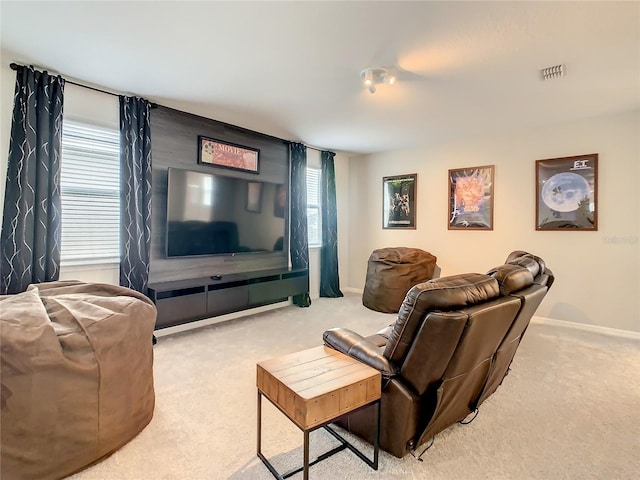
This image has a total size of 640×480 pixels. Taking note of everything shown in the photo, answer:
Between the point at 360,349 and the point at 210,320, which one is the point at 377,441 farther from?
the point at 210,320

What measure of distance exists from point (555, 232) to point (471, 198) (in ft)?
3.59

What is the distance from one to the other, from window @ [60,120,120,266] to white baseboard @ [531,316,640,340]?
16.3 ft

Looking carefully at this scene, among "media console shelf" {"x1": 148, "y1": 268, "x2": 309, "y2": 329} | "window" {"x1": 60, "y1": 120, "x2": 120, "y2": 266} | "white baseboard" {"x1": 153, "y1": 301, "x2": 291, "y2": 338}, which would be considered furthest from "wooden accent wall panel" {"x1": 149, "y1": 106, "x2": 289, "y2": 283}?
"white baseboard" {"x1": 153, "y1": 301, "x2": 291, "y2": 338}

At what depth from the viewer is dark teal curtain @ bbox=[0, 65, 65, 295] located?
8.36 feet

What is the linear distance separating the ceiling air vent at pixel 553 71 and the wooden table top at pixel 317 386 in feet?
8.91

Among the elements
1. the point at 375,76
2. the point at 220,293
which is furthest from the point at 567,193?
the point at 220,293

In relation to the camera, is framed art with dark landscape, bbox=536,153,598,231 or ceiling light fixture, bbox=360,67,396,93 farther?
framed art with dark landscape, bbox=536,153,598,231

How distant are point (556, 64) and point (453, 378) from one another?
99.9 inches

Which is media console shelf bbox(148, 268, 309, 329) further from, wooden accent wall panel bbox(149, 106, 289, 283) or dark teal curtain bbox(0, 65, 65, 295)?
dark teal curtain bbox(0, 65, 65, 295)

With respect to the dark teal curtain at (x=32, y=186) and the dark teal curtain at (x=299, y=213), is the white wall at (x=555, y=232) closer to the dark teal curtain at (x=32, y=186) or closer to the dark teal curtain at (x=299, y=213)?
the dark teal curtain at (x=299, y=213)

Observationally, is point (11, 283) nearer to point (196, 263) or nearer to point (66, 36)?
point (196, 263)

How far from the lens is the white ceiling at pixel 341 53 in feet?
6.38

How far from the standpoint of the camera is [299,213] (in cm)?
490

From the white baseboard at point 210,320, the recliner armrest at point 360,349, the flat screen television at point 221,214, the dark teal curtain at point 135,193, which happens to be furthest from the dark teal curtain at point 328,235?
the recliner armrest at point 360,349
